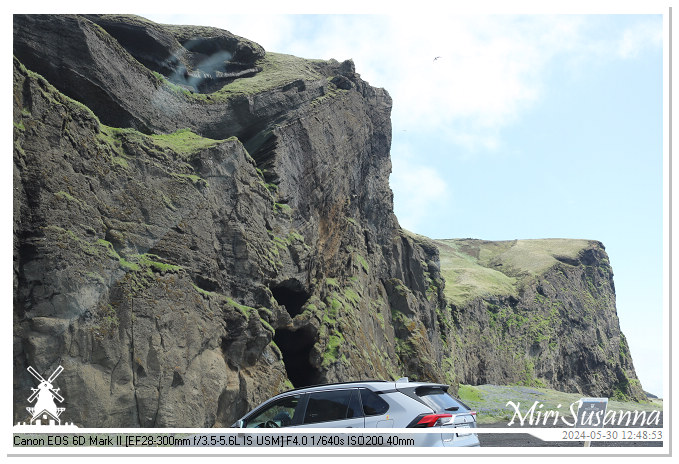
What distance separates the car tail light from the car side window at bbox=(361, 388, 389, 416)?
60 centimetres

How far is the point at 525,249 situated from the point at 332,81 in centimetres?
9304

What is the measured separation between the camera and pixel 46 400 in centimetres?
1748

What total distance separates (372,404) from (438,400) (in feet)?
3.94

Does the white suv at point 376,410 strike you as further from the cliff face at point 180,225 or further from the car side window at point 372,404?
the cliff face at point 180,225

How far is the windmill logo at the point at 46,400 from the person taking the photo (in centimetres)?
1727

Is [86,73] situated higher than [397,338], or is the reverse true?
[86,73]

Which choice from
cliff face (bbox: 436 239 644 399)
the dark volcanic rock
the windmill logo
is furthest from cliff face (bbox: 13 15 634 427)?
cliff face (bbox: 436 239 644 399)

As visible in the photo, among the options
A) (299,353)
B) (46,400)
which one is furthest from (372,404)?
(299,353)

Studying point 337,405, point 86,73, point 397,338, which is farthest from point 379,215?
point 337,405

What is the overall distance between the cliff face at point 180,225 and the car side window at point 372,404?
1121 cm

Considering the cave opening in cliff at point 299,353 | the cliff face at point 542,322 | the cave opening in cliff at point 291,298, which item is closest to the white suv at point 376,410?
the cave opening in cliff at point 299,353
